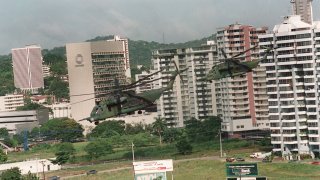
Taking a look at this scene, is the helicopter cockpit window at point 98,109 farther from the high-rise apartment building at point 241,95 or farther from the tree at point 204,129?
the tree at point 204,129

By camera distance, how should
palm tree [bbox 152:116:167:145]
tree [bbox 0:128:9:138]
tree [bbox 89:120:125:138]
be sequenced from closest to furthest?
palm tree [bbox 152:116:167:145] < tree [bbox 89:120:125:138] < tree [bbox 0:128:9:138]

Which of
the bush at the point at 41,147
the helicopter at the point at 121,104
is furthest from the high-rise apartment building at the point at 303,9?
the bush at the point at 41,147

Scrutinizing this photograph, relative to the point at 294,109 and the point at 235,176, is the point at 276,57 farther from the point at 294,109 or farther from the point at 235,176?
the point at 235,176

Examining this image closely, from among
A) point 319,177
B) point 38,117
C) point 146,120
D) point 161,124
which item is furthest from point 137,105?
point 38,117

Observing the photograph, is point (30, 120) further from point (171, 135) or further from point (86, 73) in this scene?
point (171, 135)

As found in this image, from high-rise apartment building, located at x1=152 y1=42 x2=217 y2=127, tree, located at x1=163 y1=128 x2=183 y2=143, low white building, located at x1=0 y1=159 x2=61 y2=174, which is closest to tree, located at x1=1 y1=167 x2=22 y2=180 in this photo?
low white building, located at x1=0 y1=159 x2=61 y2=174

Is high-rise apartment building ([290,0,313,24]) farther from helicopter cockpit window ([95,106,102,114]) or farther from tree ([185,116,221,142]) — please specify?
helicopter cockpit window ([95,106,102,114])
